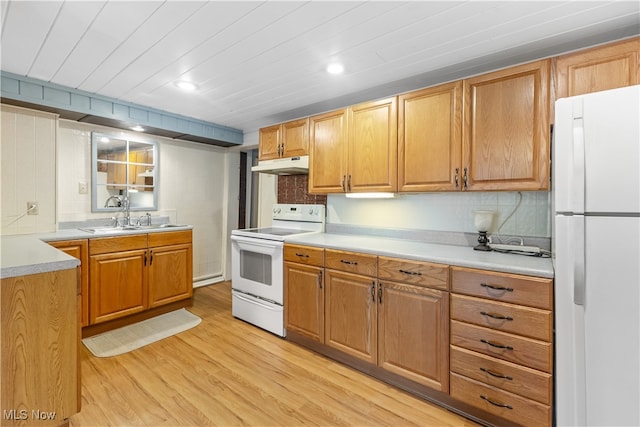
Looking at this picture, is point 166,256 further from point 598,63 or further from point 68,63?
point 598,63

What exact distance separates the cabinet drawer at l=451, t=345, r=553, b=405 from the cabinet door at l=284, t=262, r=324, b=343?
1.02 meters

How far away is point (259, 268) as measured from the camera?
9.38 feet

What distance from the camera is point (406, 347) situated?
6.32 feet

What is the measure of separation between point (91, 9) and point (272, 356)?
2479 millimetres

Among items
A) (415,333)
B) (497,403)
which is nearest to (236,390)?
(415,333)

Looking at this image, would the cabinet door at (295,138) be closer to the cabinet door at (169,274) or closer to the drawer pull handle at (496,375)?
the cabinet door at (169,274)

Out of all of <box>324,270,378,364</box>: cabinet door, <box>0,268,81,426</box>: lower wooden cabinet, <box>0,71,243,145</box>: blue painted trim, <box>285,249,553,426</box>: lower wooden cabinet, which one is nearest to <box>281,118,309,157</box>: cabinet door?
<box>285,249,553,426</box>: lower wooden cabinet

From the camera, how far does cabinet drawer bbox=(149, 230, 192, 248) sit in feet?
10.0

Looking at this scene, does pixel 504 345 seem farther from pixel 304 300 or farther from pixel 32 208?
pixel 32 208

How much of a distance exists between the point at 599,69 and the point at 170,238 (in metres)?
3.64

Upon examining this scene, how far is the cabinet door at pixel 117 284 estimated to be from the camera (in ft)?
8.69

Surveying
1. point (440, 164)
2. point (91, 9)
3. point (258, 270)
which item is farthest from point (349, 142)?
point (91, 9)

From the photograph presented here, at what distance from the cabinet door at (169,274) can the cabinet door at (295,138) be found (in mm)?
1585

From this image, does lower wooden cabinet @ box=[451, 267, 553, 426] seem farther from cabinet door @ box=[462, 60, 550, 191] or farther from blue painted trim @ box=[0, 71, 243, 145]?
blue painted trim @ box=[0, 71, 243, 145]
